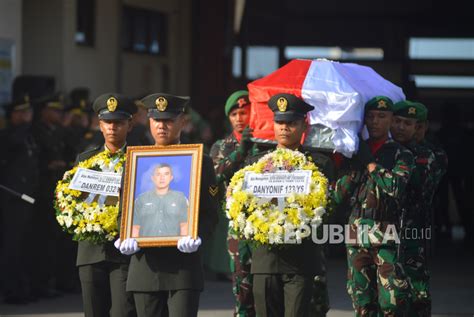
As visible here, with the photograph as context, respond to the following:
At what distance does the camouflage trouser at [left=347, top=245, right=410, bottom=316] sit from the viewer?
28.8 ft

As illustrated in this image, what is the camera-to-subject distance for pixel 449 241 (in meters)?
18.2

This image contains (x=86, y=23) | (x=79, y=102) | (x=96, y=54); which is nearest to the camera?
(x=79, y=102)

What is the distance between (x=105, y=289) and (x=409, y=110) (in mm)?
2858

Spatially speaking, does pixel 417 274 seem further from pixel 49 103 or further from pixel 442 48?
pixel 442 48

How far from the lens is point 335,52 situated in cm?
1939

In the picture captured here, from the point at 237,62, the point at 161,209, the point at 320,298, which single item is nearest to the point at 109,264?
the point at 161,209

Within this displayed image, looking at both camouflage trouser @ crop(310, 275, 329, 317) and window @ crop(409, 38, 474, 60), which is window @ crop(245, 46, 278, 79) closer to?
window @ crop(409, 38, 474, 60)

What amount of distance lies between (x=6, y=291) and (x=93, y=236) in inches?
172

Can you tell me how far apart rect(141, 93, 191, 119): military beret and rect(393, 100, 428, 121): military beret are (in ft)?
7.78

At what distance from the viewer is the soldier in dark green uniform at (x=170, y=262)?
24.1ft

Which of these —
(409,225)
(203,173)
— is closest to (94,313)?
(203,173)

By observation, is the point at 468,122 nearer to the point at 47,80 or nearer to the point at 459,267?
the point at 459,267

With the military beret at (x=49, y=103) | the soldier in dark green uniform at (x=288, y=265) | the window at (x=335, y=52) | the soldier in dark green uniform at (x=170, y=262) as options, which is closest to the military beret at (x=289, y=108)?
the soldier in dark green uniform at (x=288, y=265)

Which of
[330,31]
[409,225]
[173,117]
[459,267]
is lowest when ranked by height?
[459,267]
